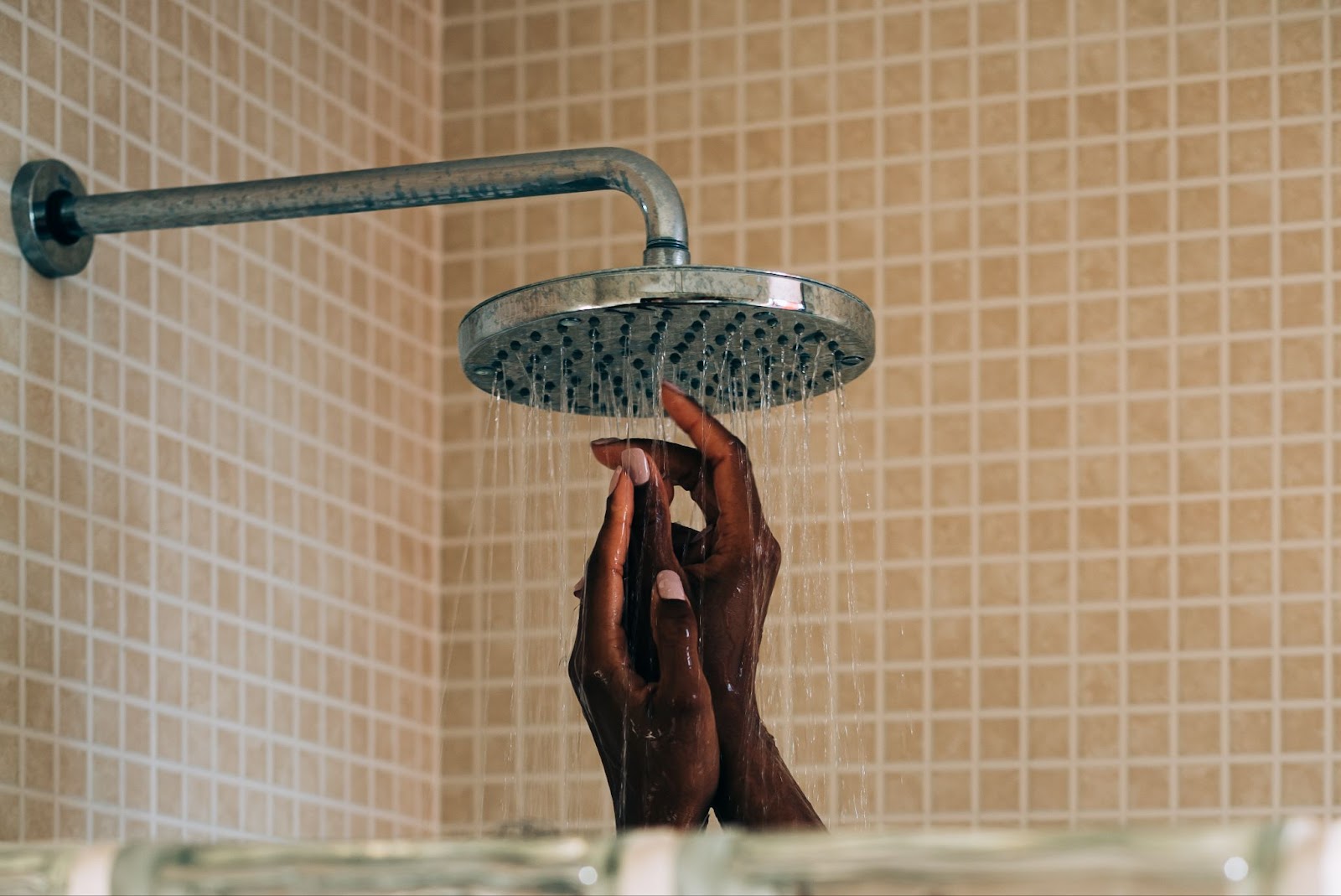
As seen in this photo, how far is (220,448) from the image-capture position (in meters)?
1.51

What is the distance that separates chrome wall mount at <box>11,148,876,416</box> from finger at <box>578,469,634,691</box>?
6 centimetres

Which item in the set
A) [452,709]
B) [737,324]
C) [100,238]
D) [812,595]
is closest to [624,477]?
[737,324]

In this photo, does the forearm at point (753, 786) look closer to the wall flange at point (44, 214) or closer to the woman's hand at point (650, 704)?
the woman's hand at point (650, 704)

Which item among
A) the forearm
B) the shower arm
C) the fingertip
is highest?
the shower arm

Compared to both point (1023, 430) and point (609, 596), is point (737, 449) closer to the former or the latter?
point (609, 596)

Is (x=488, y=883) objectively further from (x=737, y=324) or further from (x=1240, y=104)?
(x=1240, y=104)

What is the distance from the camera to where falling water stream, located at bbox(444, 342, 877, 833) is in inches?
65.1

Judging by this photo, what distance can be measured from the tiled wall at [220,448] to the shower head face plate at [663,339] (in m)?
0.38

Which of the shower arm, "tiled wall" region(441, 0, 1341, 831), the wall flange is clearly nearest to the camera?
the shower arm

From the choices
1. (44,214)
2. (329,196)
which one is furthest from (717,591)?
(44,214)

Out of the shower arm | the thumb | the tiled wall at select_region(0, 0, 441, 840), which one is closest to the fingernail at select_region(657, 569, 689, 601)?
the thumb

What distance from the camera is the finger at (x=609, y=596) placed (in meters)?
1.12

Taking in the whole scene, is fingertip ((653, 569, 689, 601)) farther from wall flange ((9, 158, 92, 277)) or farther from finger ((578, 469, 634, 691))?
wall flange ((9, 158, 92, 277))

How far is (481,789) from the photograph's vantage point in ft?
5.52
